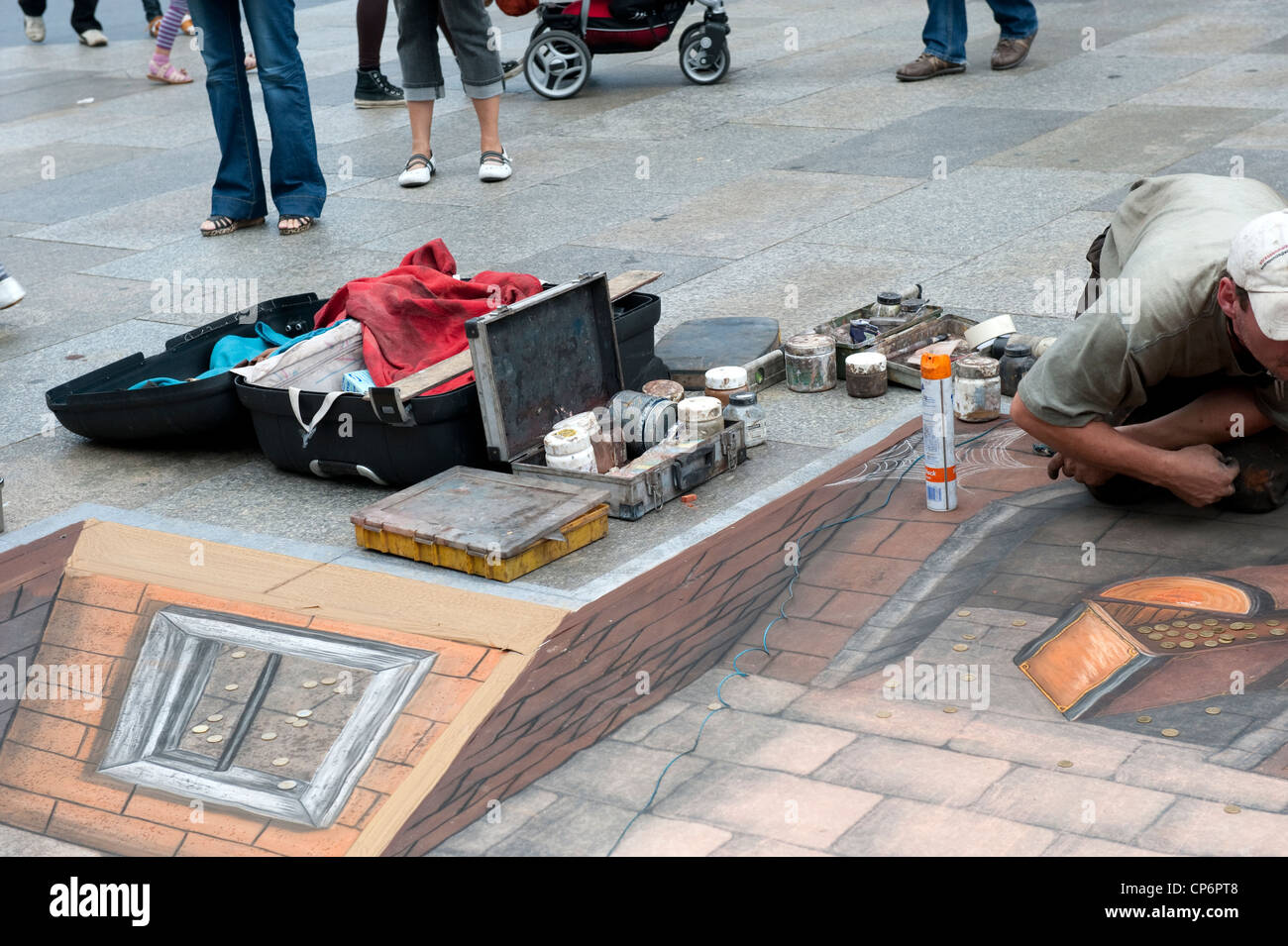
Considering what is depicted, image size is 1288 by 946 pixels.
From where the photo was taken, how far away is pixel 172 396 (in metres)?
4.68

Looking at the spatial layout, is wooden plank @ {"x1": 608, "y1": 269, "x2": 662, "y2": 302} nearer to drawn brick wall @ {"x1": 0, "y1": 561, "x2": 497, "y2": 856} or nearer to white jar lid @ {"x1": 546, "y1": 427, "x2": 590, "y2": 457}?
white jar lid @ {"x1": 546, "y1": 427, "x2": 590, "y2": 457}

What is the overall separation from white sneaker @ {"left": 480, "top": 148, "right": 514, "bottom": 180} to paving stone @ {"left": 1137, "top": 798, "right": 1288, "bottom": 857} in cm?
571

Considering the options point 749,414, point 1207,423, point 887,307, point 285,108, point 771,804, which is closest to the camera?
point 771,804

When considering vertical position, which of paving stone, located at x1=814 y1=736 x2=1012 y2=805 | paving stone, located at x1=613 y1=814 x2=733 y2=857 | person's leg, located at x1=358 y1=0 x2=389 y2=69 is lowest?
paving stone, located at x1=613 y1=814 x2=733 y2=857

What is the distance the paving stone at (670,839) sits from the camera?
111 inches

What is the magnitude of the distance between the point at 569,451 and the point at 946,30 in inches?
228

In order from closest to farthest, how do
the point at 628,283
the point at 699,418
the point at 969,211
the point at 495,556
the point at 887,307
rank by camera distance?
the point at 495,556, the point at 699,418, the point at 628,283, the point at 887,307, the point at 969,211

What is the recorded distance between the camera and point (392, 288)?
4.80 metres

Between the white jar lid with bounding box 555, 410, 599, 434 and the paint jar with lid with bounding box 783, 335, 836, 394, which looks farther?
the paint jar with lid with bounding box 783, 335, 836, 394

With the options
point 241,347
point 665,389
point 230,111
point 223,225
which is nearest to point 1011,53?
point 230,111

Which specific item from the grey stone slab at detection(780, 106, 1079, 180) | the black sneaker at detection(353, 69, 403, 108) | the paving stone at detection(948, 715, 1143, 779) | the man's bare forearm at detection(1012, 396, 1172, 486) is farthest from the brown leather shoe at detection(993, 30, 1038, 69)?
the paving stone at detection(948, 715, 1143, 779)

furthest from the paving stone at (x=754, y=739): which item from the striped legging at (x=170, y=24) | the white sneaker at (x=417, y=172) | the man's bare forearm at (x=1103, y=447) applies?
the striped legging at (x=170, y=24)

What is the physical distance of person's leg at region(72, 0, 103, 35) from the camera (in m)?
13.3

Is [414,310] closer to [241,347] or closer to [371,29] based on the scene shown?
[241,347]
